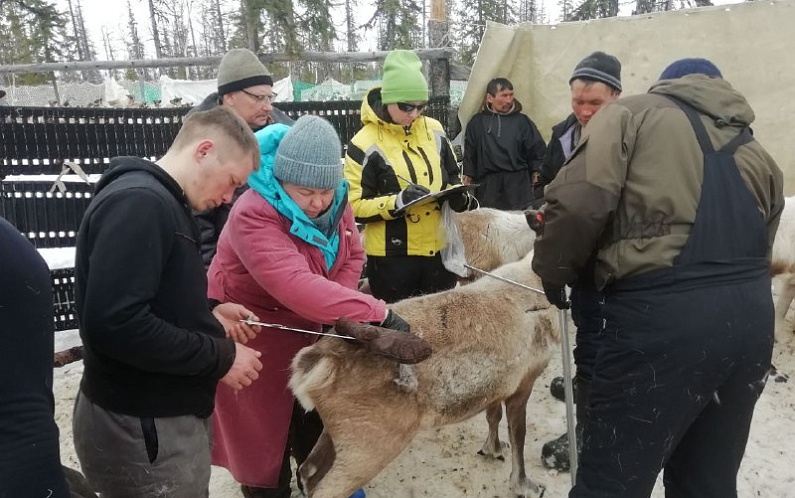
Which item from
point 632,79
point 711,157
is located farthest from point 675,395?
point 632,79

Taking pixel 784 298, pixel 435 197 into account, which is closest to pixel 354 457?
pixel 435 197

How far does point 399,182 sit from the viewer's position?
3496 millimetres

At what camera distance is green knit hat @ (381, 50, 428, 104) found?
332 cm

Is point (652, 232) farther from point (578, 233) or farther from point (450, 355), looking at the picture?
point (450, 355)

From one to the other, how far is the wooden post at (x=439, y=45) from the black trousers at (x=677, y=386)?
4844 mm

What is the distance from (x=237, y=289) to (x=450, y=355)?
112 centimetres

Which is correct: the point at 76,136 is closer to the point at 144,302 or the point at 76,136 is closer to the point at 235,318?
the point at 235,318

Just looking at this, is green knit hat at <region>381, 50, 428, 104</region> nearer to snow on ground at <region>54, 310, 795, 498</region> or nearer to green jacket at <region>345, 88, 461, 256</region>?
green jacket at <region>345, 88, 461, 256</region>

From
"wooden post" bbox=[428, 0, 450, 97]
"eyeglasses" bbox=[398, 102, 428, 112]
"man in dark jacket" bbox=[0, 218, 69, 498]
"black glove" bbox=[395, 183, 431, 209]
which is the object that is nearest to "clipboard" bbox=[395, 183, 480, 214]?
"black glove" bbox=[395, 183, 431, 209]

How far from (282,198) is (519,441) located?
219 cm

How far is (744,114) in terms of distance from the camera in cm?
188

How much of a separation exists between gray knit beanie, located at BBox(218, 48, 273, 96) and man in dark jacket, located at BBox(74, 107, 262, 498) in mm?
1664

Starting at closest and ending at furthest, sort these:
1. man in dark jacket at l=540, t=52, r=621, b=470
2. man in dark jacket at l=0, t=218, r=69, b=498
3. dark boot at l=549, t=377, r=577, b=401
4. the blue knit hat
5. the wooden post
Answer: man in dark jacket at l=0, t=218, r=69, b=498
the blue knit hat
man in dark jacket at l=540, t=52, r=621, b=470
dark boot at l=549, t=377, r=577, b=401
the wooden post

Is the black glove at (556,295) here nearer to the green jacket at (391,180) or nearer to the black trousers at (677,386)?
the black trousers at (677,386)
